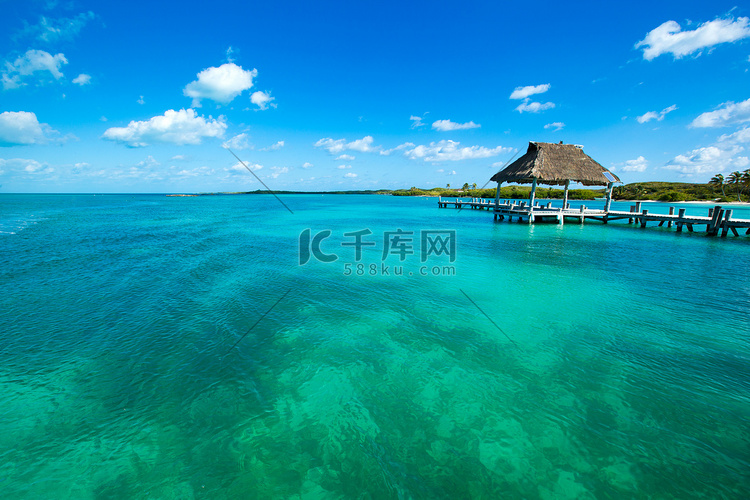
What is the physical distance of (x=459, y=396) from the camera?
5816mm

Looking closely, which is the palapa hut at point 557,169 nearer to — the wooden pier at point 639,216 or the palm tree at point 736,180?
the wooden pier at point 639,216

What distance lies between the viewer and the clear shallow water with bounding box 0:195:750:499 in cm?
418

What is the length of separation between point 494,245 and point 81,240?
30726 mm

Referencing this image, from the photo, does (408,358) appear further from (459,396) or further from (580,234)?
(580,234)

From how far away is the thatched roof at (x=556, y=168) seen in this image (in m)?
29.7

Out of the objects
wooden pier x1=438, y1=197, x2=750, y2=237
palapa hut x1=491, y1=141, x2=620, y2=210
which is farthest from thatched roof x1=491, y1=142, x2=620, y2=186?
wooden pier x1=438, y1=197, x2=750, y2=237

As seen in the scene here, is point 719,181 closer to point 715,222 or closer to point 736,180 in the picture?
point 736,180

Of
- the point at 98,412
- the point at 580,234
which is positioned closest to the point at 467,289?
the point at 98,412

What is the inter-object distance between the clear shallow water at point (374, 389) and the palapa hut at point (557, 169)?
1949 cm

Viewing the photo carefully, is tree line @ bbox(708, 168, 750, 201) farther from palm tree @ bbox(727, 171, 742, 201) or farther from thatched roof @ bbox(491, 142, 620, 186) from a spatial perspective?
thatched roof @ bbox(491, 142, 620, 186)
